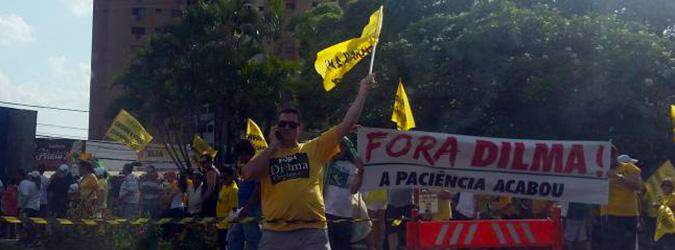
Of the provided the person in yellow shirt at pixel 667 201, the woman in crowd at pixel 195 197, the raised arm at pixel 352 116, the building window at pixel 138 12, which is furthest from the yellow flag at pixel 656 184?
the building window at pixel 138 12

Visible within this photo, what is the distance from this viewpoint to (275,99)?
1355 inches

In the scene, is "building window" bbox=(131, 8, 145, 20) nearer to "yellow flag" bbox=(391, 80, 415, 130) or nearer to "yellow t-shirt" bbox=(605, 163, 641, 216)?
"yellow flag" bbox=(391, 80, 415, 130)

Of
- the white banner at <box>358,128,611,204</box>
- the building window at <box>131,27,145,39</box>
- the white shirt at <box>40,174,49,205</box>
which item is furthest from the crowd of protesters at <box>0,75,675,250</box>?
the building window at <box>131,27,145,39</box>

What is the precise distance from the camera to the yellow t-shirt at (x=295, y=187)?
A: 6613 mm

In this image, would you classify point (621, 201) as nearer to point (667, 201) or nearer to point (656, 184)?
point (667, 201)

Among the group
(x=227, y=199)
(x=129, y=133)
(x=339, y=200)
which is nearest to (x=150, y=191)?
(x=129, y=133)

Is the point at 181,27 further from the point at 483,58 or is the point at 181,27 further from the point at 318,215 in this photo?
the point at 318,215

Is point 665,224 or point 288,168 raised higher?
point 288,168

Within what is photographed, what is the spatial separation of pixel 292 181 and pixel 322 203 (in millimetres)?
322

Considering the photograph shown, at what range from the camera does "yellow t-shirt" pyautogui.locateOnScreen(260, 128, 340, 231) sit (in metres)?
6.61

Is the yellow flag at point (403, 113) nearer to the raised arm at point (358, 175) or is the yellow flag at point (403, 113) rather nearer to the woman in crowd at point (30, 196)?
the raised arm at point (358, 175)

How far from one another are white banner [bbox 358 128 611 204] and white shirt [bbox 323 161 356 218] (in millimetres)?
1204

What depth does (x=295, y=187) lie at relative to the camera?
6.63 metres

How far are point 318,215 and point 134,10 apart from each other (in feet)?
251
